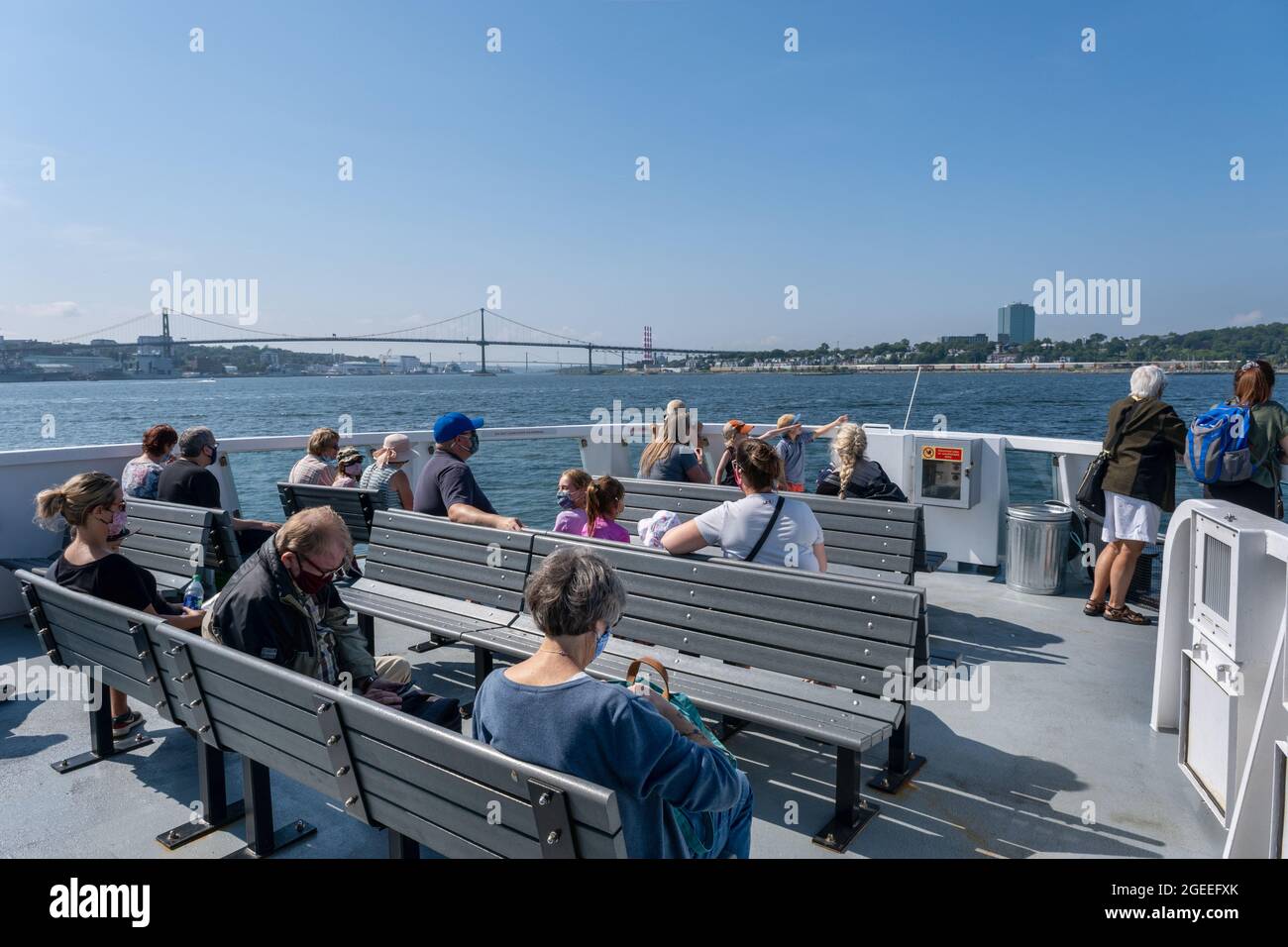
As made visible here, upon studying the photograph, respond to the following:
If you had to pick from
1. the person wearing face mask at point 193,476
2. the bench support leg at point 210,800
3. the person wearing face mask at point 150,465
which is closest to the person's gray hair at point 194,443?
the person wearing face mask at point 193,476

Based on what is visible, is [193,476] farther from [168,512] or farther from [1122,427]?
[1122,427]

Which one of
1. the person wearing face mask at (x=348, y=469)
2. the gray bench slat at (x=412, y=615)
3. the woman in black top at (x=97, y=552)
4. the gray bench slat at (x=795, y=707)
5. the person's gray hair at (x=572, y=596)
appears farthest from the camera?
the person wearing face mask at (x=348, y=469)

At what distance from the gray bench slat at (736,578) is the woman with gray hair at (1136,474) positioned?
299 cm

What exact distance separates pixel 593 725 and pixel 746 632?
61.5 inches

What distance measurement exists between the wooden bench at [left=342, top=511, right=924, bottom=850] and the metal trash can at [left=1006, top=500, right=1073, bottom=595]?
3104 mm

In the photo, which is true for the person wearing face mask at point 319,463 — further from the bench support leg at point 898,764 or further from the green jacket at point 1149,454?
the green jacket at point 1149,454

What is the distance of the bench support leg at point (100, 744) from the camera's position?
3.59 metres

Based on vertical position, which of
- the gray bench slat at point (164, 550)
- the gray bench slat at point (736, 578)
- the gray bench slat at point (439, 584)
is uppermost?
the gray bench slat at point (736, 578)

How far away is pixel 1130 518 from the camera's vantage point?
5.36 metres

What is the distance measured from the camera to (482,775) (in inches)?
78.8
